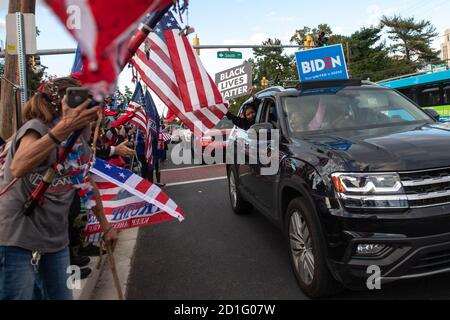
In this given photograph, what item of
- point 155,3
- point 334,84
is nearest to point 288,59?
point 334,84

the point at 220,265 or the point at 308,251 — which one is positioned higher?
the point at 308,251

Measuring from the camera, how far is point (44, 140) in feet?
6.17

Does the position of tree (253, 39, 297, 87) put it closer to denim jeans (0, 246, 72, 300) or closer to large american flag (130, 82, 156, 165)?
large american flag (130, 82, 156, 165)

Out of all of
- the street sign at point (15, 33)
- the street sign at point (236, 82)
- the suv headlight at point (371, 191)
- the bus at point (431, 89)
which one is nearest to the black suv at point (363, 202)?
the suv headlight at point (371, 191)

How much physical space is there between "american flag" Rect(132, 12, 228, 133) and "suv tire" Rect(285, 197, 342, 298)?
1339 millimetres

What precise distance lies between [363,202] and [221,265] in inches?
84.1

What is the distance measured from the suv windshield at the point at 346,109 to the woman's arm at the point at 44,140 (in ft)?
8.95

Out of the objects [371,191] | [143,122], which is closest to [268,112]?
[371,191]

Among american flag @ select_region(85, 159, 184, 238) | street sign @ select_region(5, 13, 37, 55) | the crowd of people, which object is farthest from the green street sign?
the crowd of people

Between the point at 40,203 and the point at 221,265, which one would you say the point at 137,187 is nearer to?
the point at 221,265

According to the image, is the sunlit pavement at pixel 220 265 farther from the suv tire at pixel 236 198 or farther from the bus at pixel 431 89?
the bus at pixel 431 89

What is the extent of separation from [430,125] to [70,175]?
11.1 ft
